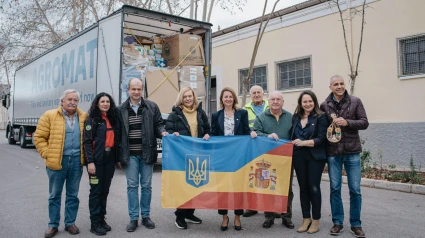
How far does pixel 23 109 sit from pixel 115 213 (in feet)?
45.2

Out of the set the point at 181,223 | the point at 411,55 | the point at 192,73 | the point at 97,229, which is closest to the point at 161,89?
the point at 192,73

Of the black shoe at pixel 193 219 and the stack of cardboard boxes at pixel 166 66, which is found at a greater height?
the stack of cardboard boxes at pixel 166 66

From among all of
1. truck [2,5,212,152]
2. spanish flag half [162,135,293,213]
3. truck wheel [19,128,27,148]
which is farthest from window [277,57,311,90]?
truck wheel [19,128,27,148]

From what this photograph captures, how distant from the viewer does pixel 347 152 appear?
173 inches

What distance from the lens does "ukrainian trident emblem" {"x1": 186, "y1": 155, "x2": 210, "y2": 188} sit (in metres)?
4.80

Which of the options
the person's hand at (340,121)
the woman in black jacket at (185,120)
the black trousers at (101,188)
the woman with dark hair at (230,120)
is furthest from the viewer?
the woman with dark hair at (230,120)

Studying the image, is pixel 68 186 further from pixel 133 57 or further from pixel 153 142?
pixel 133 57

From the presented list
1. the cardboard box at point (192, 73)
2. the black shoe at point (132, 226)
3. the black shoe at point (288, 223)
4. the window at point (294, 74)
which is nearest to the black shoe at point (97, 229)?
the black shoe at point (132, 226)

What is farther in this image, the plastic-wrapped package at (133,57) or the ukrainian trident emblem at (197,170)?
the plastic-wrapped package at (133,57)

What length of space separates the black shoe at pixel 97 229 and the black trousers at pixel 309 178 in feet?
8.29

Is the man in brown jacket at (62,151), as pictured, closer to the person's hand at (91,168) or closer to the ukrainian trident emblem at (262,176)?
the person's hand at (91,168)

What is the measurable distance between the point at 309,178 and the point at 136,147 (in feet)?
7.33

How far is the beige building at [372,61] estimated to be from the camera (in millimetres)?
9344

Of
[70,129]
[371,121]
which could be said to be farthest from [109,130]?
[371,121]
